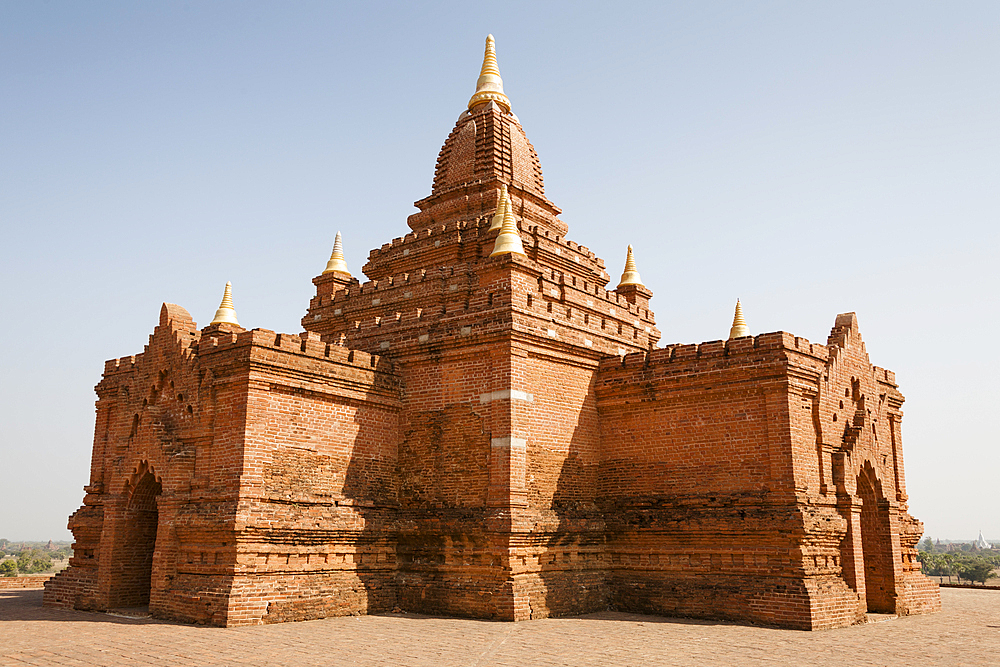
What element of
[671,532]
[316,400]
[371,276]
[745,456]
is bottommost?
[671,532]

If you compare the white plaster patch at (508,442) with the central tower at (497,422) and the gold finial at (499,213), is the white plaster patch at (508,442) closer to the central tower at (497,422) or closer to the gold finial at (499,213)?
the central tower at (497,422)

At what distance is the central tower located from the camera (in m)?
17.0

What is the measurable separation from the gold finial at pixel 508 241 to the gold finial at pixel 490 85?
277 inches

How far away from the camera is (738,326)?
80.2ft

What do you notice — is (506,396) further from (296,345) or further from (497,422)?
(296,345)

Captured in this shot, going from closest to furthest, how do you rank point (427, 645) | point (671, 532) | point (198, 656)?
point (198, 656)
point (427, 645)
point (671, 532)

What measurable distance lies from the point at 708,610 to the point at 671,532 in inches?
66.8

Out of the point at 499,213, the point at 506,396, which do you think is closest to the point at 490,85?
the point at 499,213

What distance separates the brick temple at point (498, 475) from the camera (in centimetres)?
1631

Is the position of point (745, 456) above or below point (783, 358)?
below


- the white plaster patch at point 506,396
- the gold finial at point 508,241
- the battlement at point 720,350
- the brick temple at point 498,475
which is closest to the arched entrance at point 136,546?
the brick temple at point 498,475

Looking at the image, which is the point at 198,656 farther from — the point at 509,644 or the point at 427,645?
the point at 509,644

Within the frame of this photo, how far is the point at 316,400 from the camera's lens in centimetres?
1758

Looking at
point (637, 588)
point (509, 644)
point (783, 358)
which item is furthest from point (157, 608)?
point (783, 358)
